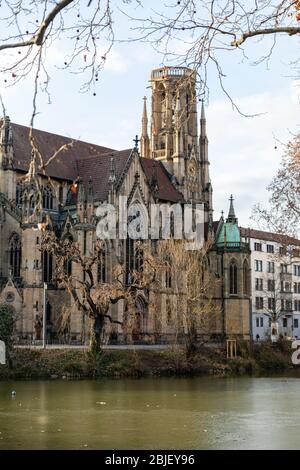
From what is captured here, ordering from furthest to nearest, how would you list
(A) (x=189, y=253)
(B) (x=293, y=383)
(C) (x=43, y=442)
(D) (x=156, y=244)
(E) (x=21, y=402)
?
(D) (x=156, y=244) < (A) (x=189, y=253) < (B) (x=293, y=383) < (E) (x=21, y=402) < (C) (x=43, y=442)

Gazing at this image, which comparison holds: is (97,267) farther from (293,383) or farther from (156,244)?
(293,383)

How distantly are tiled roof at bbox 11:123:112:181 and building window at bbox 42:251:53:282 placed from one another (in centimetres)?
861

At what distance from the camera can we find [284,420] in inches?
1018

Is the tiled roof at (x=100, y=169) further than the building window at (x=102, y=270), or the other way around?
the tiled roof at (x=100, y=169)

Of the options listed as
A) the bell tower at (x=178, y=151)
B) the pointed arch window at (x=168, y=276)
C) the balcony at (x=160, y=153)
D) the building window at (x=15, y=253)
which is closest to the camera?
the pointed arch window at (x=168, y=276)

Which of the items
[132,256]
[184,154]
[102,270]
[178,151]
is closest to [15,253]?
[102,270]

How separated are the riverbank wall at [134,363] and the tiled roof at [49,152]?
71.7 ft

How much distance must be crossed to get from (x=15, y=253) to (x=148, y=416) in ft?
132

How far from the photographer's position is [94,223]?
215ft

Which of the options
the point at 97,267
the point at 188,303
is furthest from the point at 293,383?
the point at 97,267

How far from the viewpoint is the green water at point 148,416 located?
67.2 feet

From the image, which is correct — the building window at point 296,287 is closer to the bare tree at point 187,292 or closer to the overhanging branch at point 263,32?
the bare tree at point 187,292

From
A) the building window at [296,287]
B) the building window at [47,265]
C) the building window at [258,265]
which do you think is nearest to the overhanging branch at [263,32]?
the building window at [47,265]

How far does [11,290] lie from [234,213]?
31.3 meters
